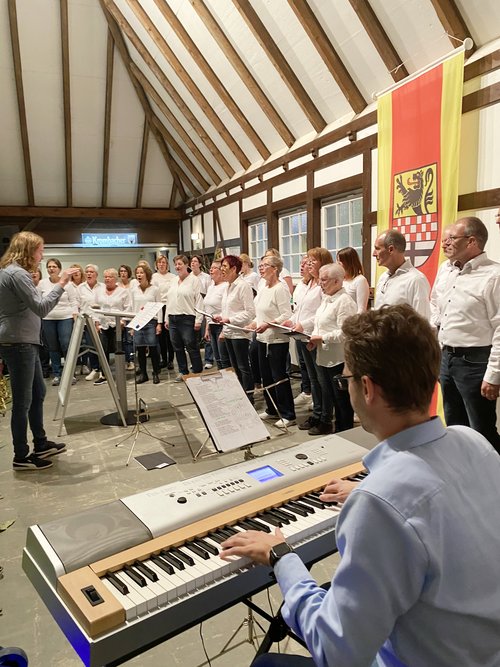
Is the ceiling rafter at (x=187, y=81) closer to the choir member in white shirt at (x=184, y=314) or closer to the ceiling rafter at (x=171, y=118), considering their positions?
the ceiling rafter at (x=171, y=118)

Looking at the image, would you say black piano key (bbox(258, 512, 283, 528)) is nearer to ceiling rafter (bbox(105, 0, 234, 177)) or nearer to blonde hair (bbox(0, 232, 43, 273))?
blonde hair (bbox(0, 232, 43, 273))

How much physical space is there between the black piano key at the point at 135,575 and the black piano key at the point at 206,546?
0.54 feet

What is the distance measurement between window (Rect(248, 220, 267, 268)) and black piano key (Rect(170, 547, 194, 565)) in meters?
7.08

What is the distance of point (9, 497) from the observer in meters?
3.06

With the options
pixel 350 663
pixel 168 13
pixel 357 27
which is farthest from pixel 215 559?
pixel 168 13

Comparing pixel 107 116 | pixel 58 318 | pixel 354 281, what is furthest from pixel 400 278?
pixel 107 116

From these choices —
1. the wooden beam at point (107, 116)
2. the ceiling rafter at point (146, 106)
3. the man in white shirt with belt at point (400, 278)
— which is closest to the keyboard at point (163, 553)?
the man in white shirt with belt at point (400, 278)

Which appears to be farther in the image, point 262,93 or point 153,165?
Answer: point 153,165

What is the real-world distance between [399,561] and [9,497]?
118 inches

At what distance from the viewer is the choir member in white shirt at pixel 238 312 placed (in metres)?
4.49

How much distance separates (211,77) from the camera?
21.7 ft

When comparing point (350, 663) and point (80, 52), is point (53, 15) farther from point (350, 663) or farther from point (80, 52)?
point (350, 663)

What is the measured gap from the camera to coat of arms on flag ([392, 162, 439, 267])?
13.3 ft

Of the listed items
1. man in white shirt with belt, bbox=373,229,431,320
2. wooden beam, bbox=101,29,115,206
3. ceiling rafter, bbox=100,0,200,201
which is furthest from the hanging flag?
wooden beam, bbox=101,29,115,206
